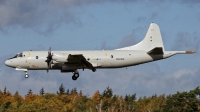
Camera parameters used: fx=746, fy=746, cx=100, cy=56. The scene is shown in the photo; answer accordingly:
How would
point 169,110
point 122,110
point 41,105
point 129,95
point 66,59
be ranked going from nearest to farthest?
point 66,59
point 169,110
point 122,110
point 41,105
point 129,95

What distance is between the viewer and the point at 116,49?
3268 inches

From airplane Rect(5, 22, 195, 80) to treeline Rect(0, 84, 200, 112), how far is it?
2092 cm

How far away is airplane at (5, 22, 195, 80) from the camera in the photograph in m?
79.8

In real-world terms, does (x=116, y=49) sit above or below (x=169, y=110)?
above

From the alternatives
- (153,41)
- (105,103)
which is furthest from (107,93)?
(153,41)

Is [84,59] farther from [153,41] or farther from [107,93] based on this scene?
[107,93]

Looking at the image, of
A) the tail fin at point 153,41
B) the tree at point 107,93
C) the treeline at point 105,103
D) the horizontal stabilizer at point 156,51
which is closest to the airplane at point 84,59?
the horizontal stabilizer at point 156,51

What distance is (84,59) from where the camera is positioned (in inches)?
3115

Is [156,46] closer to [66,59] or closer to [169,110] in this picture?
[66,59]

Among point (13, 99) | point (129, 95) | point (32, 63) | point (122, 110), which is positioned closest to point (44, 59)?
point (32, 63)

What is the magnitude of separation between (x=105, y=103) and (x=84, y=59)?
61.4 m

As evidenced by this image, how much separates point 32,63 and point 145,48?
12668 millimetres

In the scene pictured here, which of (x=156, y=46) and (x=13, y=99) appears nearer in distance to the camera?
(x=156, y=46)

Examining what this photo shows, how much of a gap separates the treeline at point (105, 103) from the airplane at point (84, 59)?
20.9 m
